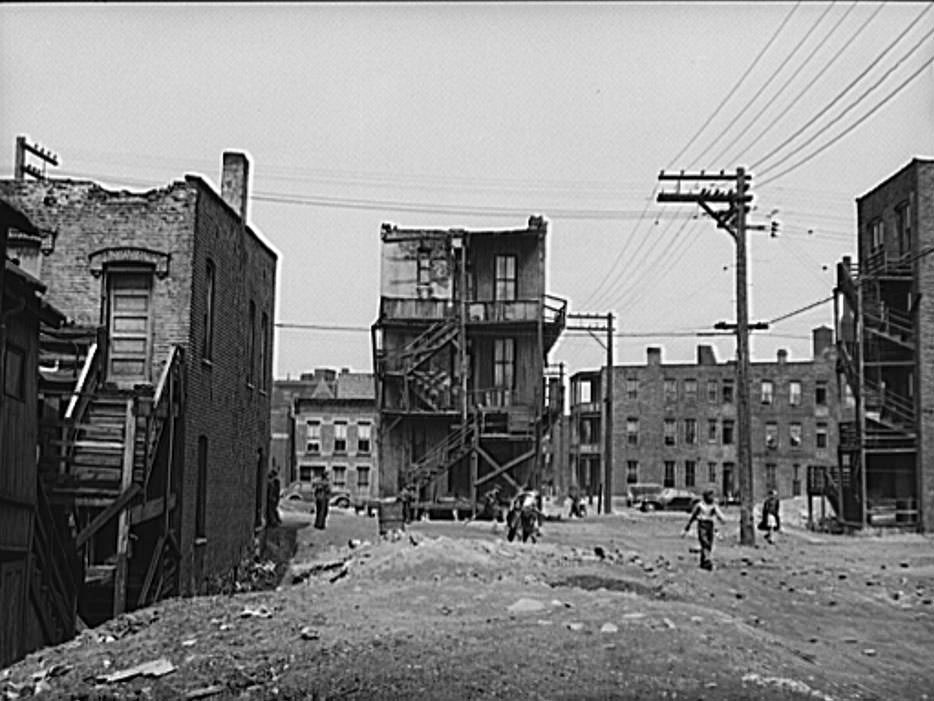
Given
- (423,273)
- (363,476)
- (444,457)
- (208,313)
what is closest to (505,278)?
(423,273)

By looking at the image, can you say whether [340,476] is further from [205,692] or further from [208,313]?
[205,692]

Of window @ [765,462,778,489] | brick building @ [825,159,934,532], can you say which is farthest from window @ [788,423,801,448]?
brick building @ [825,159,934,532]

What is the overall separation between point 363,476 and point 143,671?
60.1 meters

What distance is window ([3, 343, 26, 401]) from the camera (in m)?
16.7

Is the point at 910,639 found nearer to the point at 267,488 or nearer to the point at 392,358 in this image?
the point at 267,488

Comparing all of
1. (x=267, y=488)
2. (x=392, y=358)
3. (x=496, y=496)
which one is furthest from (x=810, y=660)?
(x=392, y=358)

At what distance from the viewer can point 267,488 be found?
33438 mm

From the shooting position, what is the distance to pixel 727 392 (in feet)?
284

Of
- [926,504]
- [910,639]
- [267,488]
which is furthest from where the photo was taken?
[926,504]

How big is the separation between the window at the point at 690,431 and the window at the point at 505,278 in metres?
41.0

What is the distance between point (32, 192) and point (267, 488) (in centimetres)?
1329

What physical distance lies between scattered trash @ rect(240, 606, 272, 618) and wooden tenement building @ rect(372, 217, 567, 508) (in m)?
28.9

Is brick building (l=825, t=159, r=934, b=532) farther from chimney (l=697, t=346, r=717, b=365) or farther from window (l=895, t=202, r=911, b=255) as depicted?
chimney (l=697, t=346, r=717, b=365)

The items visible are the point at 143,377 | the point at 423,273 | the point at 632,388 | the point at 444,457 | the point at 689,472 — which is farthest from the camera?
the point at 632,388
